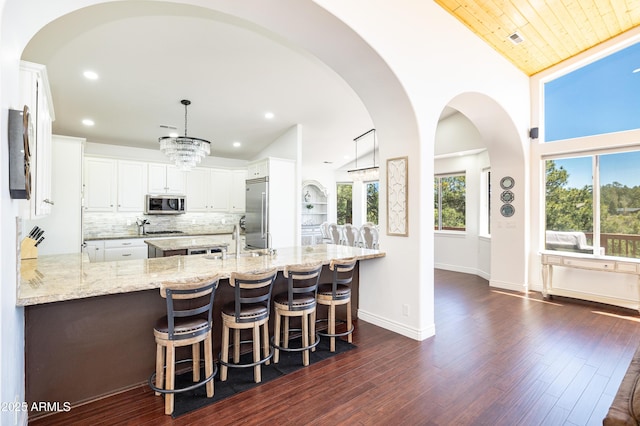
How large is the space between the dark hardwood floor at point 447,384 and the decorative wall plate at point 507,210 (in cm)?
211

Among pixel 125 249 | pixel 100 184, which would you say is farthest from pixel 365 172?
pixel 100 184

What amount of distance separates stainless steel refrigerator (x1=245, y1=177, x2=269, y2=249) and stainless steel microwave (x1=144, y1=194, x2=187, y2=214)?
1.46 metres

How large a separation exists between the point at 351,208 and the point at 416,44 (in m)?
6.88

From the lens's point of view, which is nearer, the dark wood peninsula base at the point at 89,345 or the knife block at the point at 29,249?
the dark wood peninsula base at the point at 89,345

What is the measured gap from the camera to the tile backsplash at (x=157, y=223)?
6055 mm

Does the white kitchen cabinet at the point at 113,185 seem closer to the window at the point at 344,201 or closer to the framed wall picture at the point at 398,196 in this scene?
the framed wall picture at the point at 398,196

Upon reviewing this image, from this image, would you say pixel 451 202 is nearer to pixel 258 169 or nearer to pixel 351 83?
pixel 258 169

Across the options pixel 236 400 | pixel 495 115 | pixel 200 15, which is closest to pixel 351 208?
pixel 495 115

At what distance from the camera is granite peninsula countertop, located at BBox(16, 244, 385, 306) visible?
2.01 metres

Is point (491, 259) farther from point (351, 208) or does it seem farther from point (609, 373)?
point (351, 208)

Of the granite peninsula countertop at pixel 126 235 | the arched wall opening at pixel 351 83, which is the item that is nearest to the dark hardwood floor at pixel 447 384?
the arched wall opening at pixel 351 83

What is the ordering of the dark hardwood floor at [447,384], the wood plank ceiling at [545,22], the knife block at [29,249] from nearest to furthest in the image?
the dark hardwood floor at [447,384]
the knife block at [29,249]
the wood plank ceiling at [545,22]

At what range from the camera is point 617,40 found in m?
4.56

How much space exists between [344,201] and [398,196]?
6.57 m
